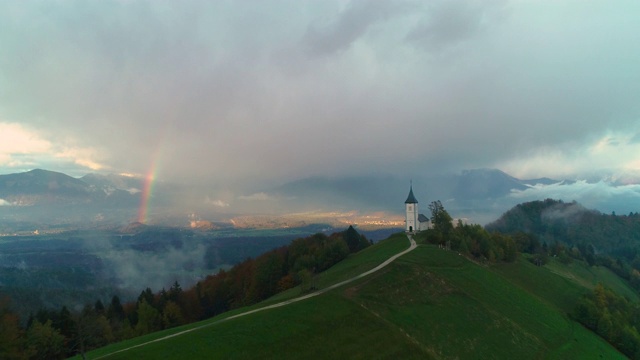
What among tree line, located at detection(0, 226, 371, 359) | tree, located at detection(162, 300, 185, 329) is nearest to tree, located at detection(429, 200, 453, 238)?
tree line, located at detection(0, 226, 371, 359)

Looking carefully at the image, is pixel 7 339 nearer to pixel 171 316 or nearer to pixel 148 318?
pixel 148 318

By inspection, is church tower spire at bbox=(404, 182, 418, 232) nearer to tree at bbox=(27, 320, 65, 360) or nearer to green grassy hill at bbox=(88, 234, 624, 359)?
green grassy hill at bbox=(88, 234, 624, 359)

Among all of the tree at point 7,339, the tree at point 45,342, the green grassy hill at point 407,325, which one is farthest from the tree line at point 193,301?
the green grassy hill at point 407,325

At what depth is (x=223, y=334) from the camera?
145ft

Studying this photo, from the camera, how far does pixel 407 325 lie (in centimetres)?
5169

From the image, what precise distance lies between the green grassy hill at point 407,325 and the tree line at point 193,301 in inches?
575

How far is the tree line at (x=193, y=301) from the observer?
64.0 m

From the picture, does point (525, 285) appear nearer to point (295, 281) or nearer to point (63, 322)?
point (295, 281)

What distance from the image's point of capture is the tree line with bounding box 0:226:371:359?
210ft

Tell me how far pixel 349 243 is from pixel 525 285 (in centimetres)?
4893

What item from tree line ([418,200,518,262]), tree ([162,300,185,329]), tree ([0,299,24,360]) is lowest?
tree ([162,300,185,329])

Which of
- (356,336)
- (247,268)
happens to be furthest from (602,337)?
(247,268)

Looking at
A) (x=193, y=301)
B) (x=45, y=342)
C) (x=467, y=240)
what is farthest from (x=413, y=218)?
(x=45, y=342)

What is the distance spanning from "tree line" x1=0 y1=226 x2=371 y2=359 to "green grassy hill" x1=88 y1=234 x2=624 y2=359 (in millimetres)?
14595
